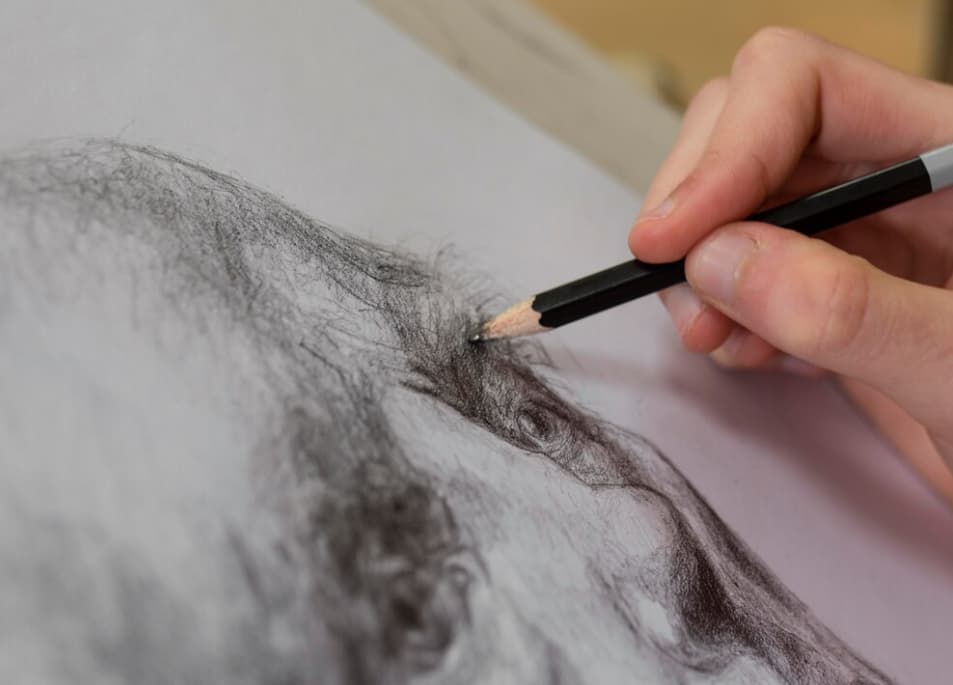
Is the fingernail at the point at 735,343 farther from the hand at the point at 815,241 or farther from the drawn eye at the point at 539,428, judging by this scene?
the drawn eye at the point at 539,428

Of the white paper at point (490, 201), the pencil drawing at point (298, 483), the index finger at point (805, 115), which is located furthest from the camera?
the index finger at point (805, 115)

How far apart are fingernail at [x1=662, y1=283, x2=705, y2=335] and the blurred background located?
0.55 metres

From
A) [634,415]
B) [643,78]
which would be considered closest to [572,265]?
[634,415]

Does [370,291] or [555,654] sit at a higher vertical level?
[370,291]

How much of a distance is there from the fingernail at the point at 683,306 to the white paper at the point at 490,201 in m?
0.02

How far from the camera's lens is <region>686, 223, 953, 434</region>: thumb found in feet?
1.39

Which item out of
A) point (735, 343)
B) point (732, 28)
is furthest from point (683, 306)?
point (732, 28)

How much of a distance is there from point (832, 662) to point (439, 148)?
14.4 inches

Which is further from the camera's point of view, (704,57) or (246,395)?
(704,57)

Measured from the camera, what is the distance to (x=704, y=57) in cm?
108

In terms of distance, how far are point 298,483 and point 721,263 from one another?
26 centimetres

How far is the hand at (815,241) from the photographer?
433mm

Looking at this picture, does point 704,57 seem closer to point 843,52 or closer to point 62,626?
point 843,52

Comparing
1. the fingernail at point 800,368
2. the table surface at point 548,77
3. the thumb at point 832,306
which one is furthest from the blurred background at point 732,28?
the thumb at point 832,306
